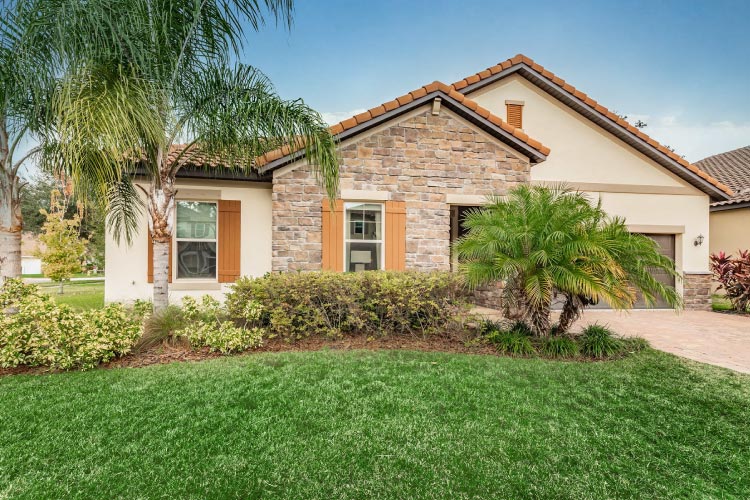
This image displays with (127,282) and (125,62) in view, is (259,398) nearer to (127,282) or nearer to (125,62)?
(125,62)

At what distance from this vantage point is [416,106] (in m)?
8.21

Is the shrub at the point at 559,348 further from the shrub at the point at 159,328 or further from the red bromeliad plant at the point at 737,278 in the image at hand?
the red bromeliad plant at the point at 737,278

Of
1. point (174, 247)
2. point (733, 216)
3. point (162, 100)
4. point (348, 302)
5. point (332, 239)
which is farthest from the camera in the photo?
point (733, 216)

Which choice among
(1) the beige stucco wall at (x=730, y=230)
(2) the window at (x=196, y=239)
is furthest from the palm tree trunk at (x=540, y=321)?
(1) the beige stucco wall at (x=730, y=230)

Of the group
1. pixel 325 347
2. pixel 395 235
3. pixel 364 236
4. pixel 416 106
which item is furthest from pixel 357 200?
pixel 325 347

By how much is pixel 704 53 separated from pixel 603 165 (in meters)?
8.86

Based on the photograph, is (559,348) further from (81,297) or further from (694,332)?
(81,297)

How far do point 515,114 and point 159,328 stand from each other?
1095cm

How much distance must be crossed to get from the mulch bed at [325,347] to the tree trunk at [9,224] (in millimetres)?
2579

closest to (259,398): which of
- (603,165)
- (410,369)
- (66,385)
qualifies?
(410,369)

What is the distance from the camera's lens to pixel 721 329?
7.47 m

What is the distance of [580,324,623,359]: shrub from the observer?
541cm

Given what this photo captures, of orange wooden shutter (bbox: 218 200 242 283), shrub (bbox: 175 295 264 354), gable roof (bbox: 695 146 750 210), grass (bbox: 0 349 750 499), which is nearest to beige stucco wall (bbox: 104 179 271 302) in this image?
orange wooden shutter (bbox: 218 200 242 283)

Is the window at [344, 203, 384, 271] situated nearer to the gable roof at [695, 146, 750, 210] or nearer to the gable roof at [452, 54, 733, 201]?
the gable roof at [452, 54, 733, 201]
